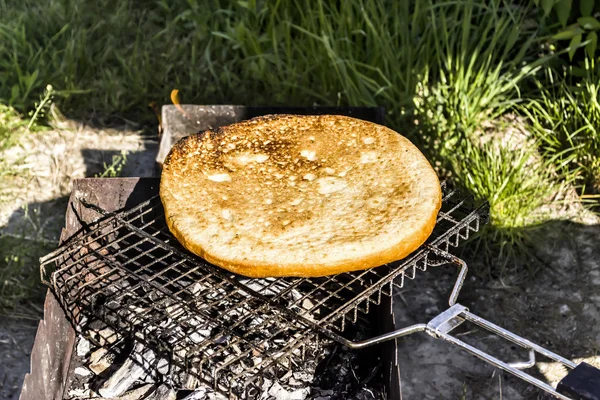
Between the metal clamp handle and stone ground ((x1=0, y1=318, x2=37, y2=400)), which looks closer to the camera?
the metal clamp handle

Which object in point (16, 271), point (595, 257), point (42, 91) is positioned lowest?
point (595, 257)

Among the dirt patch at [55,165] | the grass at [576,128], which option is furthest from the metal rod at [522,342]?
the dirt patch at [55,165]

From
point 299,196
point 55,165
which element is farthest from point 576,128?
point 55,165

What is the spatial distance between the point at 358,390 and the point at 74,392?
1084 millimetres

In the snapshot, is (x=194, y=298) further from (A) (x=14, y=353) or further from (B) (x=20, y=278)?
(B) (x=20, y=278)

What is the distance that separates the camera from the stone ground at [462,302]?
3.28m

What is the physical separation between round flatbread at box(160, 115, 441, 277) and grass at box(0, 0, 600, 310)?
1.05 metres

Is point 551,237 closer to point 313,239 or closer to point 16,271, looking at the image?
point 313,239

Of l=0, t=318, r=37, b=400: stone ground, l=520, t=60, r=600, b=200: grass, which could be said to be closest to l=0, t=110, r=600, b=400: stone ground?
l=0, t=318, r=37, b=400: stone ground

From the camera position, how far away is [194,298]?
2.55m

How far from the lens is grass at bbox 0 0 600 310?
13.0 ft

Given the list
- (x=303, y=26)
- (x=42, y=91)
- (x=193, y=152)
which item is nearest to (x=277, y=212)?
(x=193, y=152)

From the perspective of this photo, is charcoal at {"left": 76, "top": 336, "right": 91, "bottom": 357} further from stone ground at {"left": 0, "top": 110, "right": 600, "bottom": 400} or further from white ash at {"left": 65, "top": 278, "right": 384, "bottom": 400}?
stone ground at {"left": 0, "top": 110, "right": 600, "bottom": 400}

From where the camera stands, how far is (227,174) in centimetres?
281
